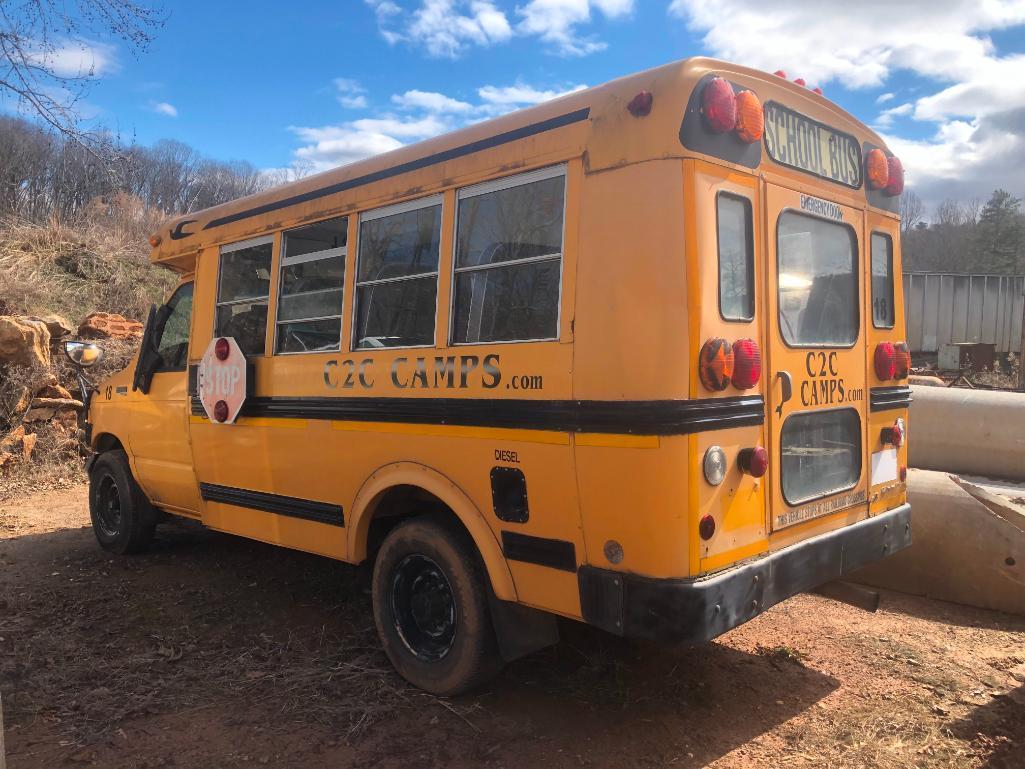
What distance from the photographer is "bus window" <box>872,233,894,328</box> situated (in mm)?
4047

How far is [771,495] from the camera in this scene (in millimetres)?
3232

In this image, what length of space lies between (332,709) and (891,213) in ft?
12.7

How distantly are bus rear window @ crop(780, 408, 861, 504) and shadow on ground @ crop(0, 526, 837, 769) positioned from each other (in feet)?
3.44

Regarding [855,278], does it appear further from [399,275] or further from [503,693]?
[503,693]

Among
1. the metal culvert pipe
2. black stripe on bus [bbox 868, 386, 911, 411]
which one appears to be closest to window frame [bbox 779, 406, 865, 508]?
black stripe on bus [bbox 868, 386, 911, 411]

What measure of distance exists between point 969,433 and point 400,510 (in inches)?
219

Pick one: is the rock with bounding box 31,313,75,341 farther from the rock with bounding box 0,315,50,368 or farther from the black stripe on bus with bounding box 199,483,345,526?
the black stripe on bus with bounding box 199,483,345,526

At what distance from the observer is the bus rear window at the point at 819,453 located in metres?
3.39

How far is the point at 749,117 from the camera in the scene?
309 cm

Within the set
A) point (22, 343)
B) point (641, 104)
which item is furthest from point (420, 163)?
point (22, 343)

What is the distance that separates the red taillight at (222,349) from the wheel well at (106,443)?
2.19 m

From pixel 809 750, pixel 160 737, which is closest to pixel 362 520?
pixel 160 737

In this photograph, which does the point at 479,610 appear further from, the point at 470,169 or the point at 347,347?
the point at 470,169

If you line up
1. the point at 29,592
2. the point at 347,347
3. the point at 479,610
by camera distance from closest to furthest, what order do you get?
the point at 479,610 → the point at 347,347 → the point at 29,592
